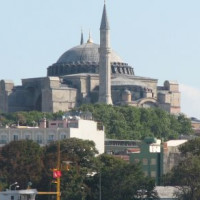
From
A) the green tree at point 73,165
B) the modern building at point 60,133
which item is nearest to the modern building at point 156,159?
the green tree at point 73,165

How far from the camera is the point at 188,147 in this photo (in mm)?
125250

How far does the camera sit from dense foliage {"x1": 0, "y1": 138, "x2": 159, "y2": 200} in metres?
110

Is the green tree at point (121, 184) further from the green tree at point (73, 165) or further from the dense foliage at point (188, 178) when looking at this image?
the dense foliage at point (188, 178)

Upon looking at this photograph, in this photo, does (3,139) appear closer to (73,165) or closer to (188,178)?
(73,165)

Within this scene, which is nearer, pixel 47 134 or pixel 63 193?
pixel 63 193

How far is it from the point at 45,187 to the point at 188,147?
46.2 feet

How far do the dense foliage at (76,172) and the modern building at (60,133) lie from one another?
19.6 metres

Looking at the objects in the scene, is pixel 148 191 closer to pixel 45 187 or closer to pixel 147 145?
pixel 45 187

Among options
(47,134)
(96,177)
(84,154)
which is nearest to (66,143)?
(84,154)

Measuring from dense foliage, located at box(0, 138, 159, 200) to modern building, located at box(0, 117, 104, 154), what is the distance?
19611 mm

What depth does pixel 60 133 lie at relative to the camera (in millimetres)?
149750

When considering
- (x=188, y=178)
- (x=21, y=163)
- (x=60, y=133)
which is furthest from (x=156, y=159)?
(x=188, y=178)

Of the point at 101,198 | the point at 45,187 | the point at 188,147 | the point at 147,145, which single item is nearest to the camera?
the point at 101,198

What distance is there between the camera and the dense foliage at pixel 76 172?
109875 millimetres
